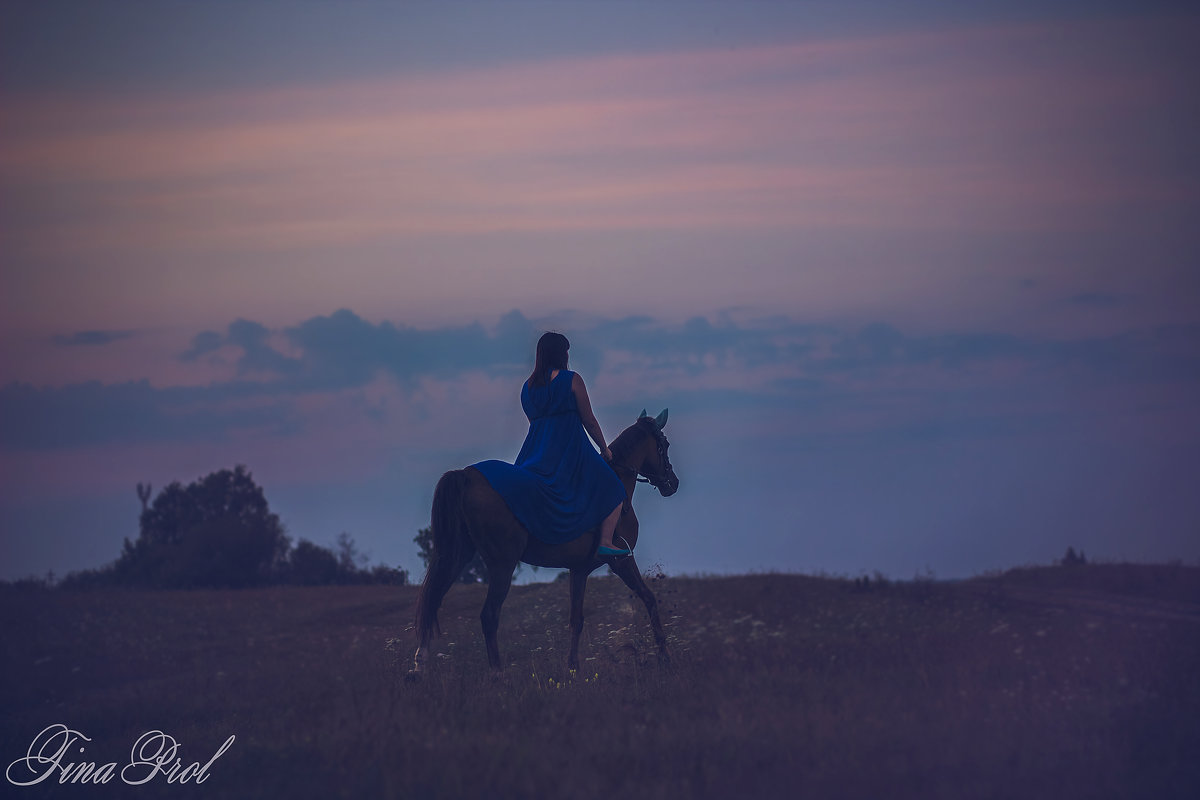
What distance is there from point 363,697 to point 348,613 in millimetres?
14067

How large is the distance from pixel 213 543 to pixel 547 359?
33083 millimetres

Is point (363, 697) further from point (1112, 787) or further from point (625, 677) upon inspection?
point (1112, 787)

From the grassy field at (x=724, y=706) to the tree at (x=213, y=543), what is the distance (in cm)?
2069

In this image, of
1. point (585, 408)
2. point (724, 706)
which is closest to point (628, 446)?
point (585, 408)

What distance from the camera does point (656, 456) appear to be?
13.1m

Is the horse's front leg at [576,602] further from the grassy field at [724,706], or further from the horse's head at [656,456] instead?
the horse's head at [656,456]

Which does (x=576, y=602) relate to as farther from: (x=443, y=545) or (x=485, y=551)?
(x=443, y=545)

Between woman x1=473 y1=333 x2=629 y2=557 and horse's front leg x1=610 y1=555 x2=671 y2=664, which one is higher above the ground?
woman x1=473 y1=333 x2=629 y2=557

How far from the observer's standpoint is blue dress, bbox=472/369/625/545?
11.2m

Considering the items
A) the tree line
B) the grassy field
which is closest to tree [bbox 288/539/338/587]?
the tree line

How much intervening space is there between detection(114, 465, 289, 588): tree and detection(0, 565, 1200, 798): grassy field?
20688mm

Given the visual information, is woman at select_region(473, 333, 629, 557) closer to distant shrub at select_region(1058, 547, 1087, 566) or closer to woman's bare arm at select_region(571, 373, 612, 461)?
woman's bare arm at select_region(571, 373, 612, 461)

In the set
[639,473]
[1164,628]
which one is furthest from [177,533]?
[1164,628]
